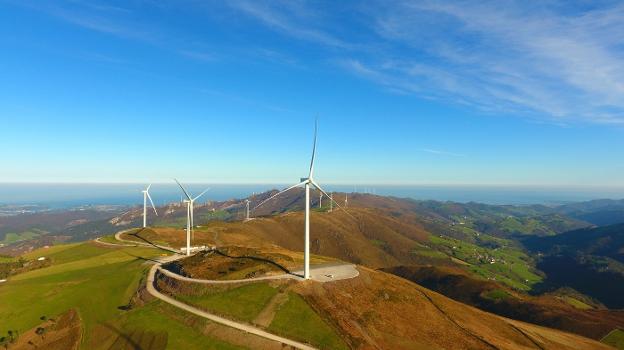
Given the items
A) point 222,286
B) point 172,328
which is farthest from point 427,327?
point 172,328

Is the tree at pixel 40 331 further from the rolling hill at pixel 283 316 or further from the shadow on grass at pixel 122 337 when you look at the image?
the shadow on grass at pixel 122 337

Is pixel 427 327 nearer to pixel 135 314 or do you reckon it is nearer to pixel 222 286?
pixel 222 286

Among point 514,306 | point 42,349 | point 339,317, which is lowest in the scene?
point 514,306

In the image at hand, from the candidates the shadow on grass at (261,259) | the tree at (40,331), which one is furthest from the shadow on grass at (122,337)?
the shadow on grass at (261,259)

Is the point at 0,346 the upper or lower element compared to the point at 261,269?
lower

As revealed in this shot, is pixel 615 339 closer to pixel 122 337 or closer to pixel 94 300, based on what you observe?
pixel 122 337

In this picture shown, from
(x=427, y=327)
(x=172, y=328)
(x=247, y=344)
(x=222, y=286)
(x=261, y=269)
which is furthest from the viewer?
(x=261, y=269)

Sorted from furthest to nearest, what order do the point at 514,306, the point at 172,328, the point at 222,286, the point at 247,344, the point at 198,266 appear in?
the point at 514,306, the point at 198,266, the point at 222,286, the point at 172,328, the point at 247,344

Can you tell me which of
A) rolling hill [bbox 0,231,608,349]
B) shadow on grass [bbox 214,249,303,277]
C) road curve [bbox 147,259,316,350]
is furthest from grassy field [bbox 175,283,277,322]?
shadow on grass [bbox 214,249,303,277]

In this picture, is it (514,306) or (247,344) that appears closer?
(247,344)

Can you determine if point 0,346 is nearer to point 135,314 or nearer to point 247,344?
point 135,314
